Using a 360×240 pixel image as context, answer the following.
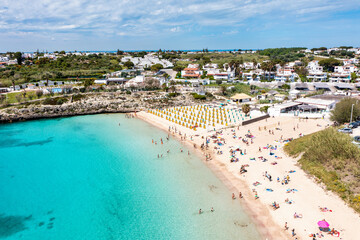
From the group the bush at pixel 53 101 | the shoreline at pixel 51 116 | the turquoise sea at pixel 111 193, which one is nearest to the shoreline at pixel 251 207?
the turquoise sea at pixel 111 193

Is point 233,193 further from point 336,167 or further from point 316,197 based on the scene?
point 336,167

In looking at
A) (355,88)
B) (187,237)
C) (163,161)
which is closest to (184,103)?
(163,161)

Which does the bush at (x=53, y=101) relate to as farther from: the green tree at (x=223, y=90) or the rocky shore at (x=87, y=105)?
the green tree at (x=223, y=90)

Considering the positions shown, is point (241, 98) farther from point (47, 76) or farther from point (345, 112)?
point (47, 76)

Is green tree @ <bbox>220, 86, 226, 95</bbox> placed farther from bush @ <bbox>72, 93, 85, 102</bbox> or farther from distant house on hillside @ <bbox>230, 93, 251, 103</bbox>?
bush @ <bbox>72, 93, 85, 102</bbox>

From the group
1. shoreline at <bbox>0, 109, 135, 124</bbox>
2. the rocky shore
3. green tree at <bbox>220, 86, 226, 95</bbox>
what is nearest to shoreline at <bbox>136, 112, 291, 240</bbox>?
the rocky shore

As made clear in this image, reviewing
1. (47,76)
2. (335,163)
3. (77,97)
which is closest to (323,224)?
(335,163)
